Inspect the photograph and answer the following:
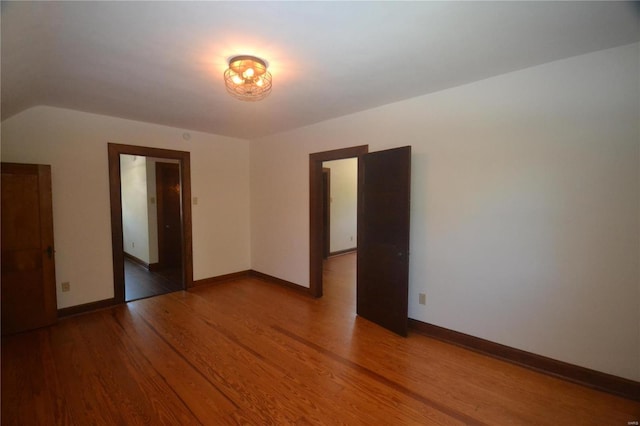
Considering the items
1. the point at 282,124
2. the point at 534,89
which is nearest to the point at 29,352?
the point at 282,124

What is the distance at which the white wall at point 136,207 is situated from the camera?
5.45 meters

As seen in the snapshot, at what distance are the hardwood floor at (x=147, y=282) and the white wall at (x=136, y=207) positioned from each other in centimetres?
34

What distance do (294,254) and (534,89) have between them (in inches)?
134

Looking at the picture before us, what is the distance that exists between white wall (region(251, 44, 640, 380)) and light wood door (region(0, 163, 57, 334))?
3756 millimetres

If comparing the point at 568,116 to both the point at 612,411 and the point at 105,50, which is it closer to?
the point at 612,411

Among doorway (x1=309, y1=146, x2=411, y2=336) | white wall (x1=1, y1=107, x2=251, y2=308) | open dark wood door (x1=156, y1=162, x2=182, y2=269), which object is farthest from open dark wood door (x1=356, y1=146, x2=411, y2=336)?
open dark wood door (x1=156, y1=162, x2=182, y2=269)

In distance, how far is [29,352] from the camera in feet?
8.06

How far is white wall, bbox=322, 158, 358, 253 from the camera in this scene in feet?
22.0

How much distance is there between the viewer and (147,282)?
4594 mm

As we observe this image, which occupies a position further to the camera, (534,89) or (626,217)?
(534,89)

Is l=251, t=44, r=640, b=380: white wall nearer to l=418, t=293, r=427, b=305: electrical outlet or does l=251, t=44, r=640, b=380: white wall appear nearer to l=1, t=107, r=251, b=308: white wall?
l=418, t=293, r=427, b=305: electrical outlet

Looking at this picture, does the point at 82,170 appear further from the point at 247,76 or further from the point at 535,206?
the point at 535,206

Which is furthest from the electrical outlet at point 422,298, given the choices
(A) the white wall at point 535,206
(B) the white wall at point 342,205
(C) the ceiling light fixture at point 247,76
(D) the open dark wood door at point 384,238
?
(B) the white wall at point 342,205

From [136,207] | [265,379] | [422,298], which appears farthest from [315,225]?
[136,207]
